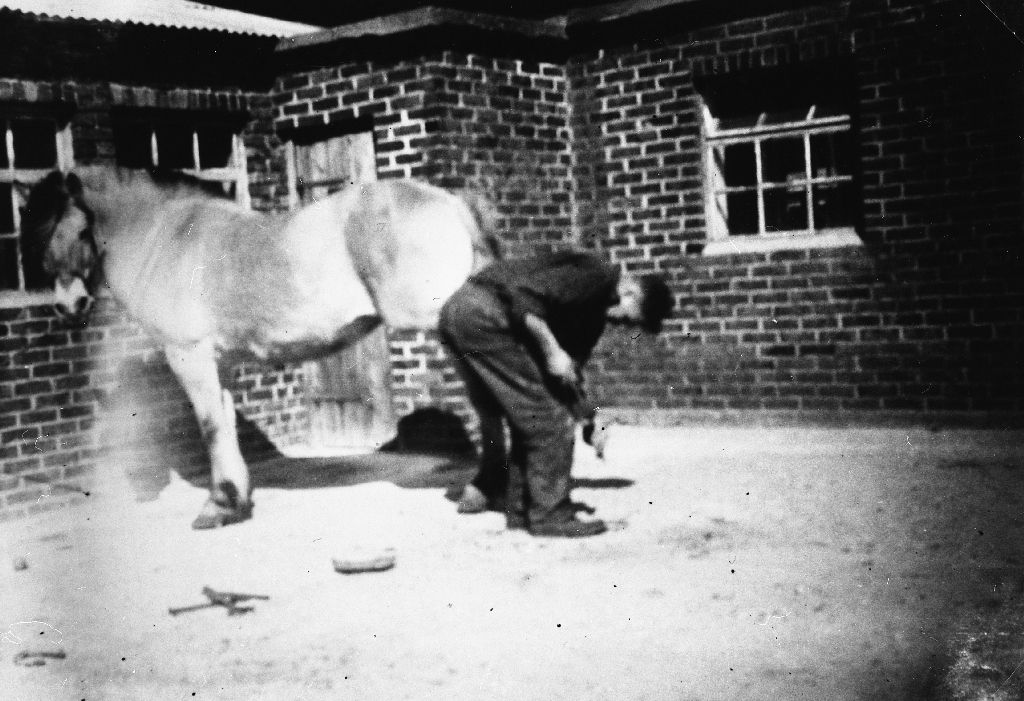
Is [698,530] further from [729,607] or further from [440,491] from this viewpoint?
[440,491]

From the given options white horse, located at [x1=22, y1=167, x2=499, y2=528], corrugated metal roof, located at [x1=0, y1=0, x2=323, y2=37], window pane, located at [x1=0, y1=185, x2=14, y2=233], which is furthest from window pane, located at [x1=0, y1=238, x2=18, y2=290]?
corrugated metal roof, located at [x1=0, y1=0, x2=323, y2=37]

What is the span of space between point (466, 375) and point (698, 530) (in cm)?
155

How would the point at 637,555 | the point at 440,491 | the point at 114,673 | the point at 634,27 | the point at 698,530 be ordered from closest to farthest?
the point at 114,673 → the point at 637,555 → the point at 698,530 → the point at 440,491 → the point at 634,27

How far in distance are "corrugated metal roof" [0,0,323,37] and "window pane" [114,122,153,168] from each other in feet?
2.64

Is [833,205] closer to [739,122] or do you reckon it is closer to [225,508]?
[739,122]

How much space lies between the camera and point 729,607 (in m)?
4.55

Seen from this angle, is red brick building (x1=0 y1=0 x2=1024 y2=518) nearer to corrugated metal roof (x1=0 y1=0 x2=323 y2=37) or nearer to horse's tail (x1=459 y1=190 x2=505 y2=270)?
corrugated metal roof (x1=0 y1=0 x2=323 y2=37)

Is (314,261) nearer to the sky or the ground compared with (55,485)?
nearer to the sky

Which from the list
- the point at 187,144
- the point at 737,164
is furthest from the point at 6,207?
the point at 737,164

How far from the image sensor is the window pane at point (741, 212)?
29.0 ft

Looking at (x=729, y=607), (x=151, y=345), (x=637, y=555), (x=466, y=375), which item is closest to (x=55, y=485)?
(x=151, y=345)

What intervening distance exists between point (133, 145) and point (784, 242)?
5.09 m

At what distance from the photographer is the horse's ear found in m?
6.81

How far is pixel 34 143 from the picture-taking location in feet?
25.6
